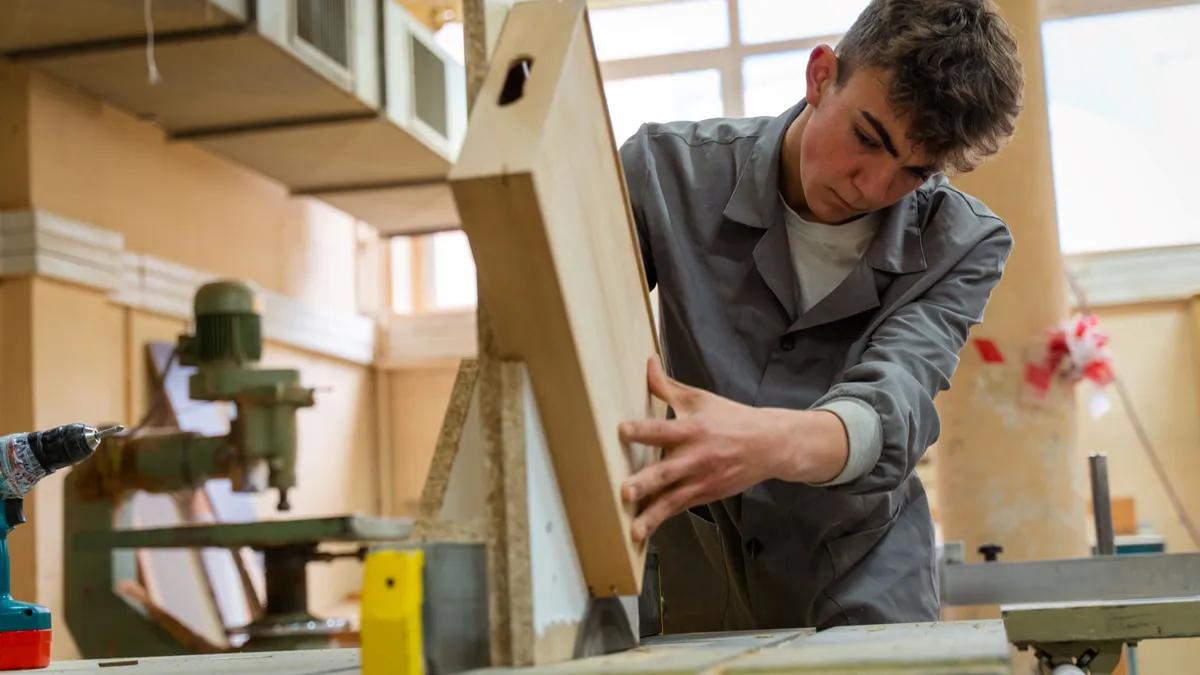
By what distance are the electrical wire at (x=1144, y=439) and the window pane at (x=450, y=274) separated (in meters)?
2.79

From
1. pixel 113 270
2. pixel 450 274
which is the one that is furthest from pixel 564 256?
pixel 450 274

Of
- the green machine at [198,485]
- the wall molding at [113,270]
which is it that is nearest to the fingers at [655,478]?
the green machine at [198,485]

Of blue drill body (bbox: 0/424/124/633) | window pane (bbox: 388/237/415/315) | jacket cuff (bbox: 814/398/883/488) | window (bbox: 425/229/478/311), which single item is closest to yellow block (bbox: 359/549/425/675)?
jacket cuff (bbox: 814/398/883/488)

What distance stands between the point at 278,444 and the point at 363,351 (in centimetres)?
277

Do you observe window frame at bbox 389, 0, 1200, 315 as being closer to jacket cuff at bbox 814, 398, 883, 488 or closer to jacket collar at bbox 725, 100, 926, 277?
jacket collar at bbox 725, 100, 926, 277

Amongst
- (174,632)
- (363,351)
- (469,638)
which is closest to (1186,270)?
(363,351)

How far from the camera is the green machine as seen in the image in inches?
112

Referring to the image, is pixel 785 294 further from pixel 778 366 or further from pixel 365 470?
pixel 365 470

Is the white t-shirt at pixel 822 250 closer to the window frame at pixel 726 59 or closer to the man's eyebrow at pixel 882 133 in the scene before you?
the man's eyebrow at pixel 882 133

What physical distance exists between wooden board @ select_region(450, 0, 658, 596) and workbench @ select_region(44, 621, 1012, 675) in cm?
11

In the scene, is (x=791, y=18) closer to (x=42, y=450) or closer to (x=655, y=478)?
(x=42, y=450)

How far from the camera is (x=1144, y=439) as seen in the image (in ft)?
16.0

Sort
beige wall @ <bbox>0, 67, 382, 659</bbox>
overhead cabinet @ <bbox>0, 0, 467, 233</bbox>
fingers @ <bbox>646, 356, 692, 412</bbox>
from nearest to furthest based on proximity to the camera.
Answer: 1. fingers @ <bbox>646, 356, 692, 412</bbox>
2. overhead cabinet @ <bbox>0, 0, 467, 233</bbox>
3. beige wall @ <bbox>0, 67, 382, 659</bbox>

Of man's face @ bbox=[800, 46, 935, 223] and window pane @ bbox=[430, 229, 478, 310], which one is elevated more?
window pane @ bbox=[430, 229, 478, 310]
